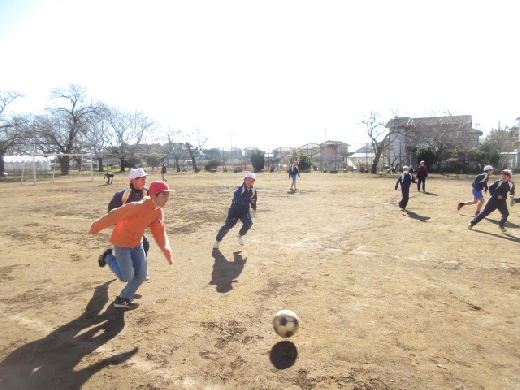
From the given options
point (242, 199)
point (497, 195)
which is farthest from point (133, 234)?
point (497, 195)

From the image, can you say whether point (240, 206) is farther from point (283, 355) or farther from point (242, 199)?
point (283, 355)

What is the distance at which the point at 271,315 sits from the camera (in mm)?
4590

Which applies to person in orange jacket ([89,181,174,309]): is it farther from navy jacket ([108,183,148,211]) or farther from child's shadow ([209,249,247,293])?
child's shadow ([209,249,247,293])

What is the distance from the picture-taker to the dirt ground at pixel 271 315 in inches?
→ 132

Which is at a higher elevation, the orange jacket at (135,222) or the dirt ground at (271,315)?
the orange jacket at (135,222)

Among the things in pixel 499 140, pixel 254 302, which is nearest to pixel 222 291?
pixel 254 302

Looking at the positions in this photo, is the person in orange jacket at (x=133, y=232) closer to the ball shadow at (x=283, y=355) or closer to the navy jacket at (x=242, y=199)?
the ball shadow at (x=283, y=355)

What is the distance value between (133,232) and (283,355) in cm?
235

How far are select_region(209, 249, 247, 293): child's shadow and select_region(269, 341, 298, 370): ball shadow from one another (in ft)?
5.86

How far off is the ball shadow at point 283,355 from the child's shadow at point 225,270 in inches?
70.3

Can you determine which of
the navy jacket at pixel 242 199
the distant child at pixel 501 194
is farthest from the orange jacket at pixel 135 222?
the distant child at pixel 501 194

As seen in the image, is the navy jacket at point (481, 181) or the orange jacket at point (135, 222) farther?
the navy jacket at point (481, 181)

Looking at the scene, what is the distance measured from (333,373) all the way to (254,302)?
1.83m

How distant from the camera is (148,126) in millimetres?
61844
